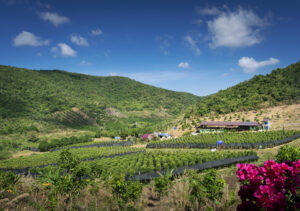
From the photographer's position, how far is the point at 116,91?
196 metres

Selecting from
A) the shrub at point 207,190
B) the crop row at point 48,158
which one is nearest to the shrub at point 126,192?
the shrub at point 207,190

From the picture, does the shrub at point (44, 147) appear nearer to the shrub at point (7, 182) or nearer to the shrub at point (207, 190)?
the shrub at point (7, 182)

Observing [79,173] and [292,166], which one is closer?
[292,166]

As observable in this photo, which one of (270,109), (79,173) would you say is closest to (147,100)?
(270,109)

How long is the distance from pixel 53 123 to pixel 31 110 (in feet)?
61.5

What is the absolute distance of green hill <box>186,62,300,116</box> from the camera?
2586 inches

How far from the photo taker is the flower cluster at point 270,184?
290cm

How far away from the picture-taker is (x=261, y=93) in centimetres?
7469

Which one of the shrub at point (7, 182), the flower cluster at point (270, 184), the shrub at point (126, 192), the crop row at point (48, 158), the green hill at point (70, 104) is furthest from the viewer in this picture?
the green hill at point (70, 104)

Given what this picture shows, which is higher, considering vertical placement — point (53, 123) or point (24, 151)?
point (53, 123)

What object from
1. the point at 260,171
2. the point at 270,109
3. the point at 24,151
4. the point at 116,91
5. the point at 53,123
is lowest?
the point at 24,151

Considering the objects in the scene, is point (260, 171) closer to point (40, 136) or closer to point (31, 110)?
point (40, 136)

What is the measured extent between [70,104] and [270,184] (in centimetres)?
13459

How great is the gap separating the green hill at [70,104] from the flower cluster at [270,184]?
9631 cm
